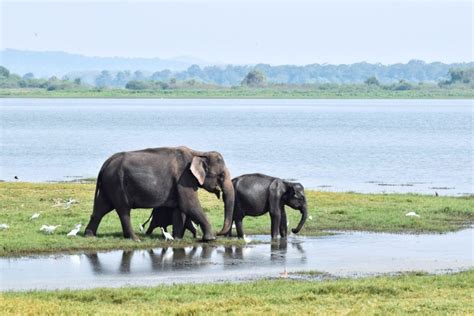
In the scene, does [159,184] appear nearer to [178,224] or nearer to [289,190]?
[178,224]

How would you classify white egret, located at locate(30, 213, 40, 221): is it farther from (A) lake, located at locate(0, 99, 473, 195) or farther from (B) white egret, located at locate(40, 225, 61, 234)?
(A) lake, located at locate(0, 99, 473, 195)

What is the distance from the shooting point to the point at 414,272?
2152cm

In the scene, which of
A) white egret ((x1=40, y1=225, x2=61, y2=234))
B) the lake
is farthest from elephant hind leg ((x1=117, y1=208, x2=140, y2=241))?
the lake

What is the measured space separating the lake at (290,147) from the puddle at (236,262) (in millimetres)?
20841

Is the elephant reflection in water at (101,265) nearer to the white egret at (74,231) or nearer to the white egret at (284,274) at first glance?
the white egret at (74,231)

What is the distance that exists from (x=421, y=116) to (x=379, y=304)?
446ft

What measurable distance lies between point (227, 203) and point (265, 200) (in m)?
1.18

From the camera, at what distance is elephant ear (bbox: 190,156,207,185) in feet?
83.5

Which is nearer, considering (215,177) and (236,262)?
(236,262)

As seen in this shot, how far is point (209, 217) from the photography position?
28.8 m

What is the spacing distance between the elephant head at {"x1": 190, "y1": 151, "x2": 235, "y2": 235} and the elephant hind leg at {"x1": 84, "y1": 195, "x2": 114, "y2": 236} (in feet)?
6.68

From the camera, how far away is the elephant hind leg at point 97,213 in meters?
25.2

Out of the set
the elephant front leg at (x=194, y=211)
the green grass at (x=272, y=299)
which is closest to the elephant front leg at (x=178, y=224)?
the elephant front leg at (x=194, y=211)

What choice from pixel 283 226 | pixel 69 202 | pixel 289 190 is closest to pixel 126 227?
pixel 283 226
